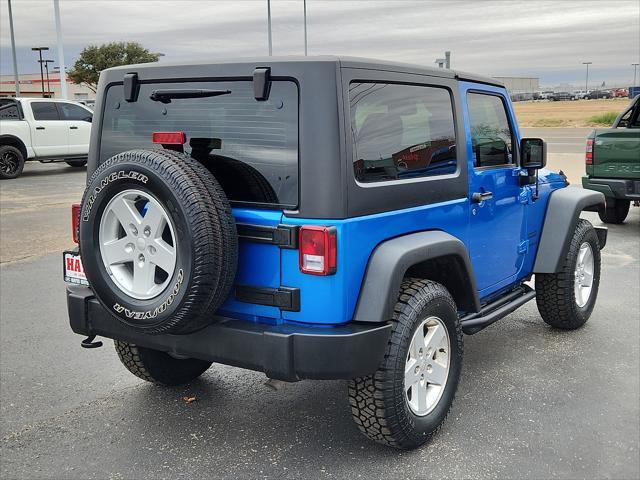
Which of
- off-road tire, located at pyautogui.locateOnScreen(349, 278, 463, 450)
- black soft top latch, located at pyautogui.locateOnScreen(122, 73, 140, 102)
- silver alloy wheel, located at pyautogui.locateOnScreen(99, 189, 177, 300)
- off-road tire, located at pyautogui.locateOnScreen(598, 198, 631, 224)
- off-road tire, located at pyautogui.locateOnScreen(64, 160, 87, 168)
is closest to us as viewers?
silver alloy wheel, located at pyautogui.locateOnScreen(99, 189, 177, 300)

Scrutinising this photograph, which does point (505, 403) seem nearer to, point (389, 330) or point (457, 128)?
point (389, 330)

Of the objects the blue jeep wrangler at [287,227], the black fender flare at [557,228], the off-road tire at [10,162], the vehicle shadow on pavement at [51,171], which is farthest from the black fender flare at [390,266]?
the vehicle shadow on pavement at [51,171]

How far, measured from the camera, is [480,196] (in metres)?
4.04

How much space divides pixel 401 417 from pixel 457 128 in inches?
65.6

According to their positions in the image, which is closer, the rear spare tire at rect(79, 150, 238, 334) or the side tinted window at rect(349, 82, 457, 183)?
the rear spare tire at rect(79, 150, 238, 334)

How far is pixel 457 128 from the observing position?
3934mm

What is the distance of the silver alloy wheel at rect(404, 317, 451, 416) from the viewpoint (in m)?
3.42

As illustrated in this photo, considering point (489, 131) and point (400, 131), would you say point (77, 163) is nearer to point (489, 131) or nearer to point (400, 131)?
point (489, 131)

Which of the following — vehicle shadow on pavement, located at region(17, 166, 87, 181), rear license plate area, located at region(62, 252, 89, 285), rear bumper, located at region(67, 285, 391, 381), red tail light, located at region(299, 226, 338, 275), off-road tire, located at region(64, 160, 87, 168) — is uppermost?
red tail light, located at region(299, 226, 338, 275)

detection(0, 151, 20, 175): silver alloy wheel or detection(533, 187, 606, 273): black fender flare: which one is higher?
detection(533, 187, 606, 273): black fender flare

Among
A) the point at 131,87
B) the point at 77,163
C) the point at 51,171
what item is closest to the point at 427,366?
the point at 131,87

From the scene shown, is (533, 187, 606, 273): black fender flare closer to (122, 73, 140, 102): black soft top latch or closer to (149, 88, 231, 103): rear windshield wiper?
(149, 88, 231, 103): rear windshield wiper

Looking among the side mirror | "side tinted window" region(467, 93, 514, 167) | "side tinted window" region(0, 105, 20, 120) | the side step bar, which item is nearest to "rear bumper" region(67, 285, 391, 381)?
the side step bar

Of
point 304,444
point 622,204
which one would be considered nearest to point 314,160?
point 304,444
